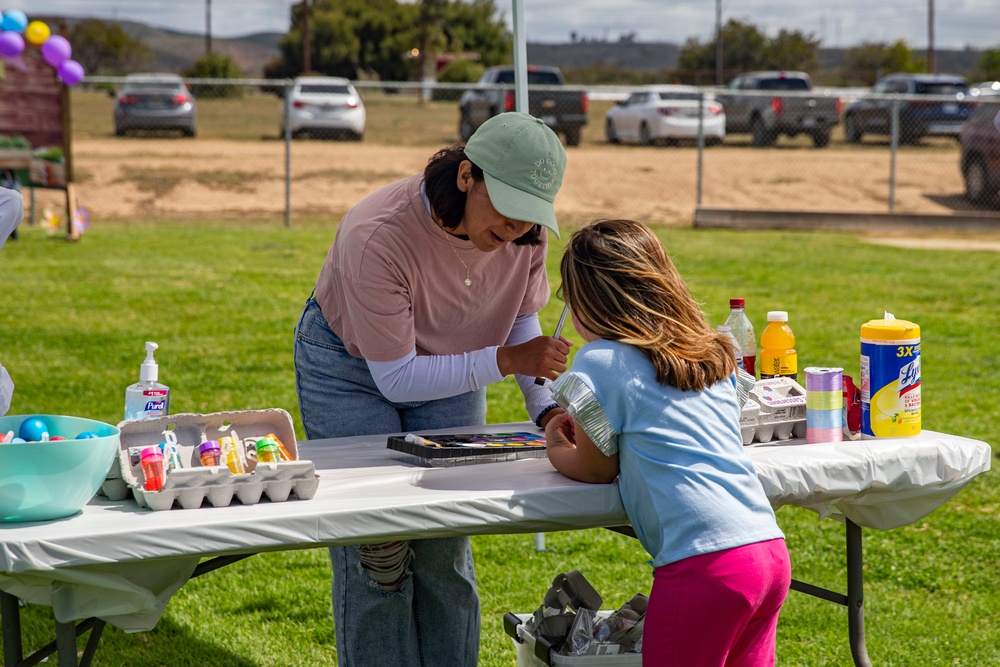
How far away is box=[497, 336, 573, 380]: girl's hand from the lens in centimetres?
Result: 247

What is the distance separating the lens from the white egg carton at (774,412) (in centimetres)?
255

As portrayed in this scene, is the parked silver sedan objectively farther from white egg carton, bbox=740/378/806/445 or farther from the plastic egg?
the plastic egg

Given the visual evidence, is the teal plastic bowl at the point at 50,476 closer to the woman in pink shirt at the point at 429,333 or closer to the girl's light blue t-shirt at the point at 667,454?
the woman in pink shirt at the point at 429,333

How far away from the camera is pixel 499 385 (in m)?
6.52

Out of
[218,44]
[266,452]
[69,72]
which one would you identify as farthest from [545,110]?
[218,44]

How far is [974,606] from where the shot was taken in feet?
11.7

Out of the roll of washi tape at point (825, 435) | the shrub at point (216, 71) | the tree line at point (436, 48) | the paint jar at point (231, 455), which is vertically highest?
the tree line at point (436, 48)

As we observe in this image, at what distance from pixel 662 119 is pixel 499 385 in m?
15.7

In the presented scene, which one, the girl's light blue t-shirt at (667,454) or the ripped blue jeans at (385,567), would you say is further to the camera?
the ripped blue jeans at (385,567)

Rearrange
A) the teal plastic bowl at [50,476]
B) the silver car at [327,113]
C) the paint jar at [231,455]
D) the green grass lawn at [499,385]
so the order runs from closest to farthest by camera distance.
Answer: the teal plastic bowl at [50,476] < the paint jar at [231,455] < the green grass lawn at [499,385] < the silver car at [327,113]

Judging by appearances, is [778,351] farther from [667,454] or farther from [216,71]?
[216,71]

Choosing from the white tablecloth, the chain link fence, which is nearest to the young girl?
the white tablecloth

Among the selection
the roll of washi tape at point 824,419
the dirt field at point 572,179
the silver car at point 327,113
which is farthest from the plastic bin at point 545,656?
the silver car at point 327,113

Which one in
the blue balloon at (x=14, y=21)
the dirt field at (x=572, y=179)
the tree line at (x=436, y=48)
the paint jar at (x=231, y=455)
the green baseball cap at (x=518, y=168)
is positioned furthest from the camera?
the tree line at (x=436, y=48)
